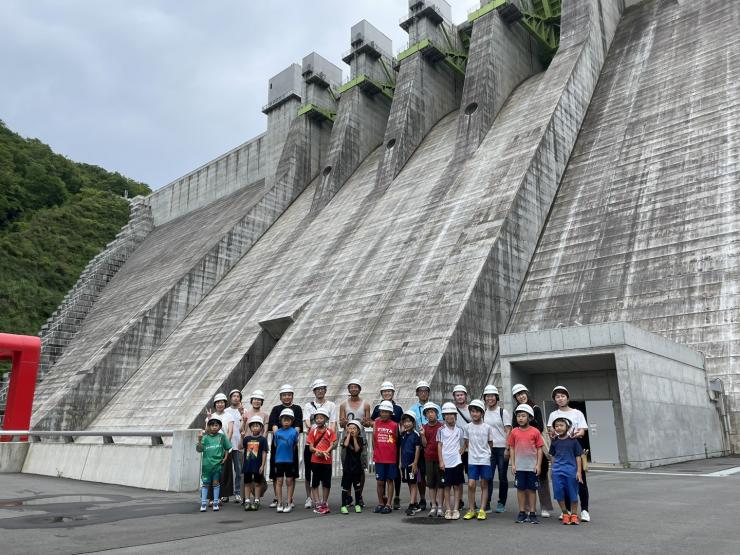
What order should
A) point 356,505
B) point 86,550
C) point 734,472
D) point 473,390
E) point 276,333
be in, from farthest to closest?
point 276,333 → point 473,390 → point 734,472 → point 356,505 → point 86,550

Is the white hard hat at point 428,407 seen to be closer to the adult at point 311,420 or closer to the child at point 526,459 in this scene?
the child at point 526,459

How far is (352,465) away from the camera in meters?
7.60

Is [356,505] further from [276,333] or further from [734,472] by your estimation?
[276,333]

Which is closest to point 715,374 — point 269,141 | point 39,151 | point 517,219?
point 517,219

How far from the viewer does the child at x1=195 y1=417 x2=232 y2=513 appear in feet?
26.5

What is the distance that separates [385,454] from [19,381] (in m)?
15.8

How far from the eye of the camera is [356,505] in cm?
758

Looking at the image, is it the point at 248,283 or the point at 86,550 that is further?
the point at 248,283

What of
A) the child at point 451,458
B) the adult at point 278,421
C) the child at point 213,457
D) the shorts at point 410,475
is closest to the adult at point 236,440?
the child at point 213,457

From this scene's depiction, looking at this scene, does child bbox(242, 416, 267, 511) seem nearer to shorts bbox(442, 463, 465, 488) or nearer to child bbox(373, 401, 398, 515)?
child bbox(373, 401, 398, 515)

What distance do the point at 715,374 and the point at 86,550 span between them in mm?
14579

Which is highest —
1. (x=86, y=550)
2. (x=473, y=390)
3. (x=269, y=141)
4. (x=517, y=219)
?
(x=269, y=141)

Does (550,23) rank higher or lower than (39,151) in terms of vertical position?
lower

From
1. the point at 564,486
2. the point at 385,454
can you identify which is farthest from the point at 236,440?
the point at 564,486
